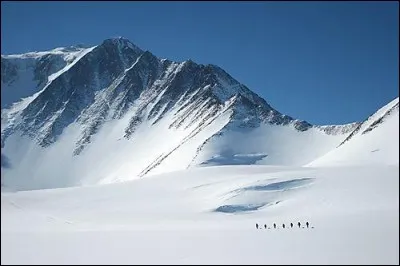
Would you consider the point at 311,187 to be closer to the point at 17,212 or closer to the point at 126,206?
the point at 126,206

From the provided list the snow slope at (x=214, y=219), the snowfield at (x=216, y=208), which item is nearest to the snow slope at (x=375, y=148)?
the snowfield at (x=216, y=208)

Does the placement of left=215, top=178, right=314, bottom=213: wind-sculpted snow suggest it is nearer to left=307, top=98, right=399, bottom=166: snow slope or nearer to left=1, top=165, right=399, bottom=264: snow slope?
left=1, top=165, right=399, bottom=264: snow slope

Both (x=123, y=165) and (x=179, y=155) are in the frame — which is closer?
(x=179, y=155)

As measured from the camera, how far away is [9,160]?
11789 millimetres

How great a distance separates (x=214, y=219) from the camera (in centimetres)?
5000

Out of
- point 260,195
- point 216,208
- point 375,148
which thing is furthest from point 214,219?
point 375,148

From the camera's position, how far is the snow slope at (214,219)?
648 inches

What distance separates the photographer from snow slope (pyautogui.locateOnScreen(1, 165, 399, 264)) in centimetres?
1645

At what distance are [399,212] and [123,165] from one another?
181134 mm

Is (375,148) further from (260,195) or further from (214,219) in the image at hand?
(214,219)

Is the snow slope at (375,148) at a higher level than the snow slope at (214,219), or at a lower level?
higher

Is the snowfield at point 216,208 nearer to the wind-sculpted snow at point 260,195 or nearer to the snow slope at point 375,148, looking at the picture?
the wind-sculpted snow at point 260,195

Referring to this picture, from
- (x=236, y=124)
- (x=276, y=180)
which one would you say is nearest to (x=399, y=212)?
(x=276, y=180)

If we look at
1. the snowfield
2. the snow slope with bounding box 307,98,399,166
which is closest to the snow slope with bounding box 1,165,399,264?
the snowfield
